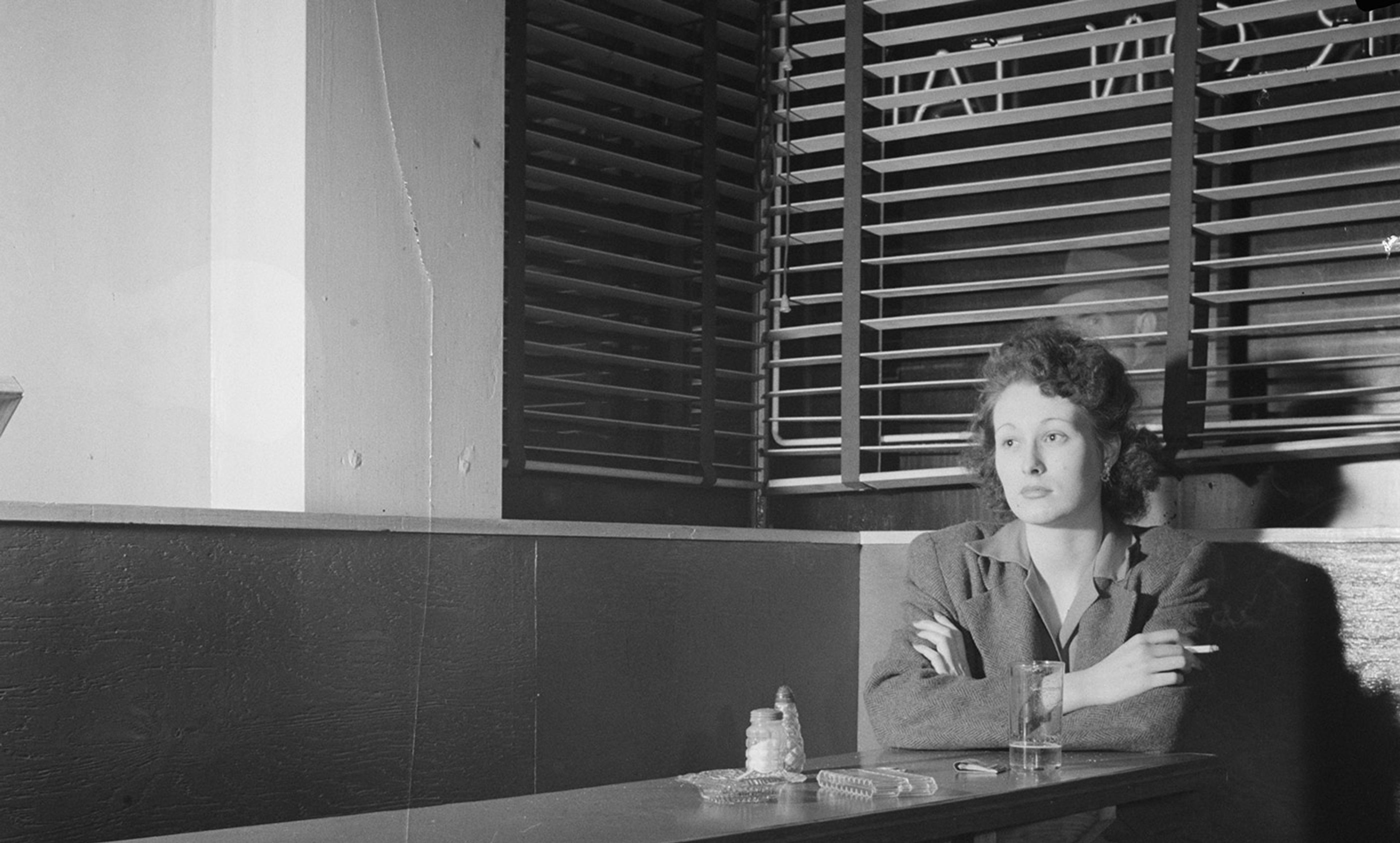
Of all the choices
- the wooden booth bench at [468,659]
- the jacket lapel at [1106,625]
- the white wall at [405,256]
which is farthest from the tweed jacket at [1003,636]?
the white wall at [405,256]

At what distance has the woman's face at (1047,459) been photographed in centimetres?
261

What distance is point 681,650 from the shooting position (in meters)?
2.90

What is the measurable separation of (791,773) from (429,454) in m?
0.96

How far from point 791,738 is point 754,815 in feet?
1.34

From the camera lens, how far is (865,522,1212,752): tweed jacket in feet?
7.74

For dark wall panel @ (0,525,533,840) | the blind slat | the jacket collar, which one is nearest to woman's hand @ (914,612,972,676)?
the jacket collar

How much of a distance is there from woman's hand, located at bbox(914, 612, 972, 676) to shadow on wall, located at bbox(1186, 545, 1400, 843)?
0.48 meters

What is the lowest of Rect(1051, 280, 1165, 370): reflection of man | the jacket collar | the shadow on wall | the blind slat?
the shadow on wall

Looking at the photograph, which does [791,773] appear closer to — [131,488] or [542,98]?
[131,488]

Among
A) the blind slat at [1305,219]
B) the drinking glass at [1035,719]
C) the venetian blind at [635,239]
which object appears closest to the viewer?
the drinking glass at [1035,719]

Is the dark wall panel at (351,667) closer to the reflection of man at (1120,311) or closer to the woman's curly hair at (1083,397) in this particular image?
the woman's curly hair at (1083,397)

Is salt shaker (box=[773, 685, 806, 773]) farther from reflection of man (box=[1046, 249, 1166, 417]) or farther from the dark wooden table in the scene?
reflection of man (box=[1046, 249, 1166, 417])

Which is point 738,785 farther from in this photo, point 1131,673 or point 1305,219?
point 1305,219

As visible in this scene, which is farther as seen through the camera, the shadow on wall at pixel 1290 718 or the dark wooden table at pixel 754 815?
the shadow on wall at pixel 1290 718
